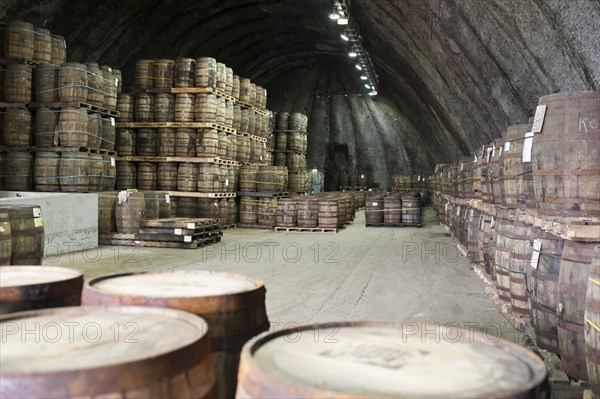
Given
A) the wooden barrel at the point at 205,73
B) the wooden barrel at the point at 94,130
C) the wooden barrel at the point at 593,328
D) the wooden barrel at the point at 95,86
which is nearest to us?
the wooden barrel at the point at 593,328

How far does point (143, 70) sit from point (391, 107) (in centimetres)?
2356

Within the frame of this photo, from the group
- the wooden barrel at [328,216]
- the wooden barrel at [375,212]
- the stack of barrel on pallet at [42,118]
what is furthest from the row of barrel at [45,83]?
the wooden barrel at [375,212]

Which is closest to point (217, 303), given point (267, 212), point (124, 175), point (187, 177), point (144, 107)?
point (187, 177)

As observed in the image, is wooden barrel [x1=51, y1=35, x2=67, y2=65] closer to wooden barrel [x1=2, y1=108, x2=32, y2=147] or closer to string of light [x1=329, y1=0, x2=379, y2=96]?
wooden barrel [x1=2, y1=108, x2=32, y2=147]

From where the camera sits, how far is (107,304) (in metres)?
2.58

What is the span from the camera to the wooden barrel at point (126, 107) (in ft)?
47.5

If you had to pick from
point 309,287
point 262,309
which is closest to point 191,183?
point 309,287

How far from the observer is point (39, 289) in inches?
108

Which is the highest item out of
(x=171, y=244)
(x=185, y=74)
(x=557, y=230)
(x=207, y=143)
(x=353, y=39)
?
(x=353, y=39)

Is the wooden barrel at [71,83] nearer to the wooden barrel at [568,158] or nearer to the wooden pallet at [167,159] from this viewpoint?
the wooden pallet at [167,159]

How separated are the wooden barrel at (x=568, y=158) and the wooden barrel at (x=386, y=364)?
8.45ft

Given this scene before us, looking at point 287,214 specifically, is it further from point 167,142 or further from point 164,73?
point 164,73

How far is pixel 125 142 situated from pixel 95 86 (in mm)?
3055

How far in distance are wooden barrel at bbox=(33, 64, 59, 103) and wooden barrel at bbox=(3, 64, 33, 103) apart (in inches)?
6.3
